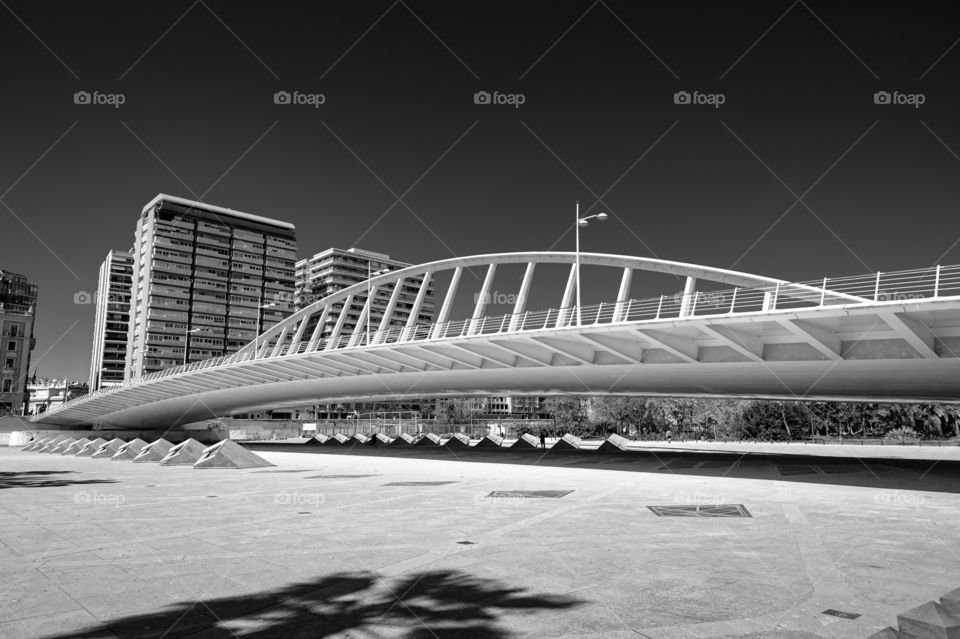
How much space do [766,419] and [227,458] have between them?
77269 millimetres

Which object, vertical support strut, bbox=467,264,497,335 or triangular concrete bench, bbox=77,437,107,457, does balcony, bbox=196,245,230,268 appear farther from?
vertical support strut, bbox=467,264,497,335

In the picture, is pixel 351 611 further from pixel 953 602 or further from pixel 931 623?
pixel 953 602

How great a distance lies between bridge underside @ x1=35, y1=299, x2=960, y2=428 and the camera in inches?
896

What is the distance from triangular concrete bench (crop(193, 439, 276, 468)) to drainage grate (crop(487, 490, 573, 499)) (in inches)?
650

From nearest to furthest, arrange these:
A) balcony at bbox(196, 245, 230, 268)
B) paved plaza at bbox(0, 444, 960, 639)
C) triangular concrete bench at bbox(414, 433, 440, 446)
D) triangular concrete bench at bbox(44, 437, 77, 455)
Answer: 1. paved plaza at bbox(0, 444, 960, 639)
2. triangular concrete bench at bbox(44, 437, 77, 455)
3. triangular concrete bench at bbox(414, 433, 440, 446)
4. balcony at bbox(196, 245, 230, 268)

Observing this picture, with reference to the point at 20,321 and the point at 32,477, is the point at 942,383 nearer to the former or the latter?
the point at 32,477

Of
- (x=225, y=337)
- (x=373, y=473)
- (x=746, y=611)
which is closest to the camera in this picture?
(x=746, y=611)

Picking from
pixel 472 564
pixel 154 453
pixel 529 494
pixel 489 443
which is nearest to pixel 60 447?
pixel 154 453

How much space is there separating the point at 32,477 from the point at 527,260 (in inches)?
1155

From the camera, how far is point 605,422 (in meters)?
105

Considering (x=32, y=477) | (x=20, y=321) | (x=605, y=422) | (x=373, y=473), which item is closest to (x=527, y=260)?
(x=373, y=473)

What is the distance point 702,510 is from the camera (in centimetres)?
1327

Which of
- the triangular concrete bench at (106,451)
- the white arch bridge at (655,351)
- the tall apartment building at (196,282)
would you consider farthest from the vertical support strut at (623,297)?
the tall apartment building at (196,282)

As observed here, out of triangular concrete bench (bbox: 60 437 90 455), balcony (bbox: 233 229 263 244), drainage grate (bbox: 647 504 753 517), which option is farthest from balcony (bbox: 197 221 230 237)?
drainage grate (bbox: 647 504 753 517)
